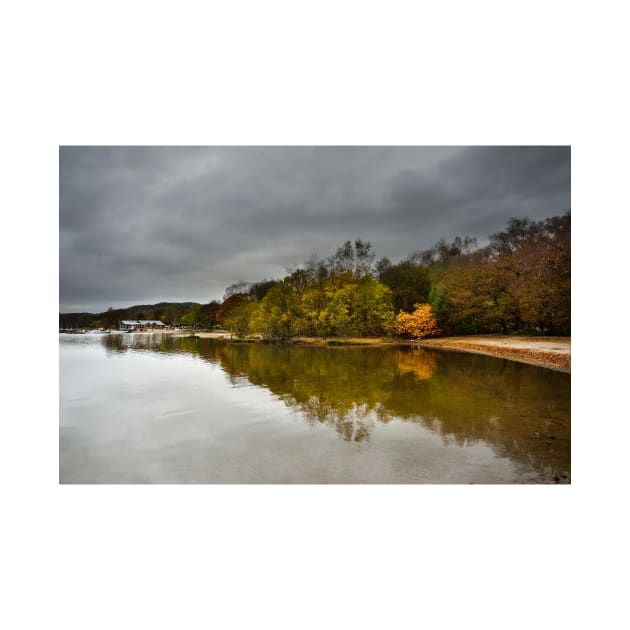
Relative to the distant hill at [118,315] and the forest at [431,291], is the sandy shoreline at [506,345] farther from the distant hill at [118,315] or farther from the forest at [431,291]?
the distant hill at [118,315]

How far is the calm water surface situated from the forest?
51.0 inches

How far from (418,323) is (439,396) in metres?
6.33

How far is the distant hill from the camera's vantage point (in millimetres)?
5051

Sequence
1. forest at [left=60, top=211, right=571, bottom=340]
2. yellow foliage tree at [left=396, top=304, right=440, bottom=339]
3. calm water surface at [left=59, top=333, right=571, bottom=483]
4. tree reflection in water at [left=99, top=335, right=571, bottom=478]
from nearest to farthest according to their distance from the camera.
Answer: calm water surface at [left=59, top=333, right=571, bottom=483]
tree reflection in water at [left=99, top=335, right=571, bottom=478]
forest at [left=60, top=211, right=571, bottom=340]
yellow foliage tree at [left=396, top=304, right=440, bottom=339]

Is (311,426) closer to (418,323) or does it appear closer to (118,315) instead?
(118,315)

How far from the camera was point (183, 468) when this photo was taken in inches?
137

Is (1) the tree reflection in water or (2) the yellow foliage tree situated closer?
(1) the tree reflection in water

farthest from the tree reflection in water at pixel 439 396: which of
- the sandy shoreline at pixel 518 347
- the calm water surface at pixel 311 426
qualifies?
the sandy shoreline at pixel 518 347

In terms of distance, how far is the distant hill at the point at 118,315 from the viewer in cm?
505

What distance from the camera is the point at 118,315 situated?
25.1ft

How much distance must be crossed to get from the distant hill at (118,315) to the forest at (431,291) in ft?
0.12

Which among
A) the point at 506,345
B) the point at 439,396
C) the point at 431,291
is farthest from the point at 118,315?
the point at 506,345

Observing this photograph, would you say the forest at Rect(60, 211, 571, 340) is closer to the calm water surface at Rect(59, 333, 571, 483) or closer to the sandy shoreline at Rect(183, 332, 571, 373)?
the sandy shoreline at Rect(183, 332, 571, 373)

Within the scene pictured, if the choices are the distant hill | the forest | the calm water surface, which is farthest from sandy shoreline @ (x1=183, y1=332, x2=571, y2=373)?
the distant hill
